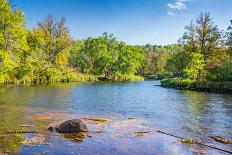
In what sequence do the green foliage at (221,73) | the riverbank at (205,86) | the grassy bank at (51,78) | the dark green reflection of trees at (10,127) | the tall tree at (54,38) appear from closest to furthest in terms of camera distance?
the dark green reflection of trees at (10,127) → the riverbank at (205,86) → the green foliage at (221,73) → the grassy bank at (51,78) → the tall tree at (54,38)

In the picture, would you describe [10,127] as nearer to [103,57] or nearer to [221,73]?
[221,73]

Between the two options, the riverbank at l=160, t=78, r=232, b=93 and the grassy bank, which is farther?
the grassy bank

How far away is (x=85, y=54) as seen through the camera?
402 feet

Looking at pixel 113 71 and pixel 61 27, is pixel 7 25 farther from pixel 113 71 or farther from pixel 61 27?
pixel 113 71

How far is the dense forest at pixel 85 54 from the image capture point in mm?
47272

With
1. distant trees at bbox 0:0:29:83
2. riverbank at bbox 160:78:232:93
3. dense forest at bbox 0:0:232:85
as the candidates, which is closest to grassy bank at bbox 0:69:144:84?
dense forest at bbox 0:0:232:85

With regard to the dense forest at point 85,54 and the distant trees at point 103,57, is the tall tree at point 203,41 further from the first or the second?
the distant trees at point 103,57

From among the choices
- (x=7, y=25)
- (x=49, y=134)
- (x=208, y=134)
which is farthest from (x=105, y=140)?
(x=7, y=25)

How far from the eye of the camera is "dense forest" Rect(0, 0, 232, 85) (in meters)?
47.3

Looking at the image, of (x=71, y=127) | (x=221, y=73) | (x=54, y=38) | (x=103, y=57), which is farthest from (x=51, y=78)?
(x=71, y=127)

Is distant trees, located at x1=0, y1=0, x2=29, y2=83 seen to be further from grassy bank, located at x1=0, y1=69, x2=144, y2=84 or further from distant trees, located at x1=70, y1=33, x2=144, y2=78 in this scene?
distant trees, located at x1=70, y1=33, x2=144, y2=78

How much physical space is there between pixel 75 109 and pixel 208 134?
49.5 ft

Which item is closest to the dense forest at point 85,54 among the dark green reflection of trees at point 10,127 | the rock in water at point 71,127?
the dark green reflection of trees at point 10,127

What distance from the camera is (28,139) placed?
1894cm
